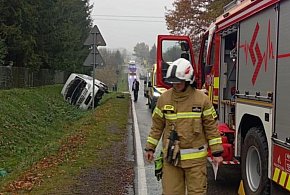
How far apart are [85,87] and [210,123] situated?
984 inches

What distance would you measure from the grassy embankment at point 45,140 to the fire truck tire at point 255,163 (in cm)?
265

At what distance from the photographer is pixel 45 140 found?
61.1 ft

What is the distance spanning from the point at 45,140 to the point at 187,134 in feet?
47.2

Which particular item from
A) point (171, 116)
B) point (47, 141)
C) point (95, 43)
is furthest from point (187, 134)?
point (47, 141)

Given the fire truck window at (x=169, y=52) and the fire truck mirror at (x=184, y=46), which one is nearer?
the fire truck mirror at (x=184, y=46)

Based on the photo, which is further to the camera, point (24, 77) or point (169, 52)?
point (24, 77)

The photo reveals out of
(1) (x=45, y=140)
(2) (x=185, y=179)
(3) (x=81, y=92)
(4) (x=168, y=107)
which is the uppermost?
(4) (x=168, y=107)

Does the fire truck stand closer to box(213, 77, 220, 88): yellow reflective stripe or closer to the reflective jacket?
box(213, 77, 220, 88): yellow reflective stripe

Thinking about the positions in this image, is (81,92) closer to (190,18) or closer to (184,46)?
(190,18)

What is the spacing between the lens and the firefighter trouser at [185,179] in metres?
4.88

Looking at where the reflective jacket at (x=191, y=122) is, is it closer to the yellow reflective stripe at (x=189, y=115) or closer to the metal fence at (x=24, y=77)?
the yellow reflective stripe at (x=189, y=115)

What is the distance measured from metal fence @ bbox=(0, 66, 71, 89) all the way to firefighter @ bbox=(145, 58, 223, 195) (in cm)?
2180

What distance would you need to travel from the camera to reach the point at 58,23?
37.5 metres

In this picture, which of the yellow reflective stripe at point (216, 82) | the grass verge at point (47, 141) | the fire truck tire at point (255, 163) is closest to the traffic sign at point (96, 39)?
the grass verge at point (47, 141)
